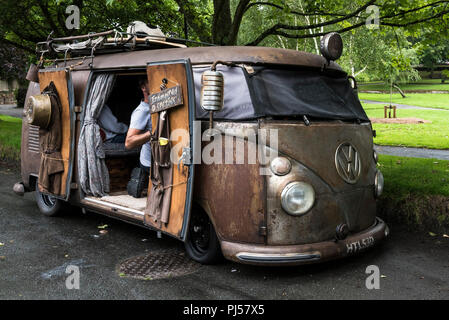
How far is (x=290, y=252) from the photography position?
15.2 feet

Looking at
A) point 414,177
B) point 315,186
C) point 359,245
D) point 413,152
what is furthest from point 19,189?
point 413,152

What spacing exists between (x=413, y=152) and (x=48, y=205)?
8.71 metres

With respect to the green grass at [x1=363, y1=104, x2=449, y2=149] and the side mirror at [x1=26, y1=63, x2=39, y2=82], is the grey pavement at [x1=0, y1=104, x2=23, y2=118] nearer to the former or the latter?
the green grass at [x1=363, y1=104, x2=449, y2=149]

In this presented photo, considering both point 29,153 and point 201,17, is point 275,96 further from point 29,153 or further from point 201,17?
point 201,17

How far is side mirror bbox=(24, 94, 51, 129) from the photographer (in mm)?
6664

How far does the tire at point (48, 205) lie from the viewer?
23.9 ft

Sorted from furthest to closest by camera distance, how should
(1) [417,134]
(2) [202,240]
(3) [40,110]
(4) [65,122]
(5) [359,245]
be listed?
(1) [417,134] → (4) [65,122] → (3) [40,110] → (2) [202,240] → (5) [359,245]

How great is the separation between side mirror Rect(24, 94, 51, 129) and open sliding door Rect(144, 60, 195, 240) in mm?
2026

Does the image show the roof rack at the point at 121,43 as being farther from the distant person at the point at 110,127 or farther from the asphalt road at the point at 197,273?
the asphalt road at the point at 197,273

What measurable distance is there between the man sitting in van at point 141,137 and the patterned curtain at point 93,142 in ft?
1.54

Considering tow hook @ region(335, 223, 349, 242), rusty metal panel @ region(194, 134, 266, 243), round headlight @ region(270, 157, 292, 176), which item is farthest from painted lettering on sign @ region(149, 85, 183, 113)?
tow hook @ region(335, 223, 349, 242)

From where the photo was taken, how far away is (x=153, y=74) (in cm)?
534

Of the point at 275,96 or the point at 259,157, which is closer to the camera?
the point at 259,157
